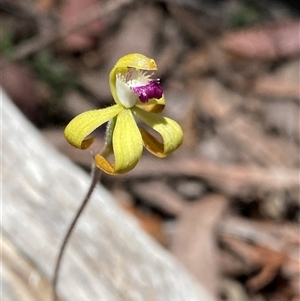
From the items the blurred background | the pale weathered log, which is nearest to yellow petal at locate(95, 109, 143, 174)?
the pale weathered log

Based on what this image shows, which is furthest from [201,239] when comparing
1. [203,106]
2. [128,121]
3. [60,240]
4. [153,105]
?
[128,121]

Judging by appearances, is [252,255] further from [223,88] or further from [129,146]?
[129,146]

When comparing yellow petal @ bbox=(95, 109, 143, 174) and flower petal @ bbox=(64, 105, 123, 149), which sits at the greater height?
flower petal @ bbox=(64, 105, 123, 149)

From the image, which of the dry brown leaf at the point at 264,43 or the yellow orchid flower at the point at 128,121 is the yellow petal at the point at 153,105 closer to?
the yellow orchid flower at the point at 128,121

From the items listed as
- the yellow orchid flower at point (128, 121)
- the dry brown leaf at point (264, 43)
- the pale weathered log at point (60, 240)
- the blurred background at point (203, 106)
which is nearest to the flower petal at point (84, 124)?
the yellow orchid flower at point (128, 121)

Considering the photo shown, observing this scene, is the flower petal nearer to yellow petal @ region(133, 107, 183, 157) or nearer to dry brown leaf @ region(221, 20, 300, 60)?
yellow petal @ region(133, 107, 183, 157)

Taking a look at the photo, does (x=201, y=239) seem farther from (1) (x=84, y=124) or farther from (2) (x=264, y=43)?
(1) (x=84, y=124)
